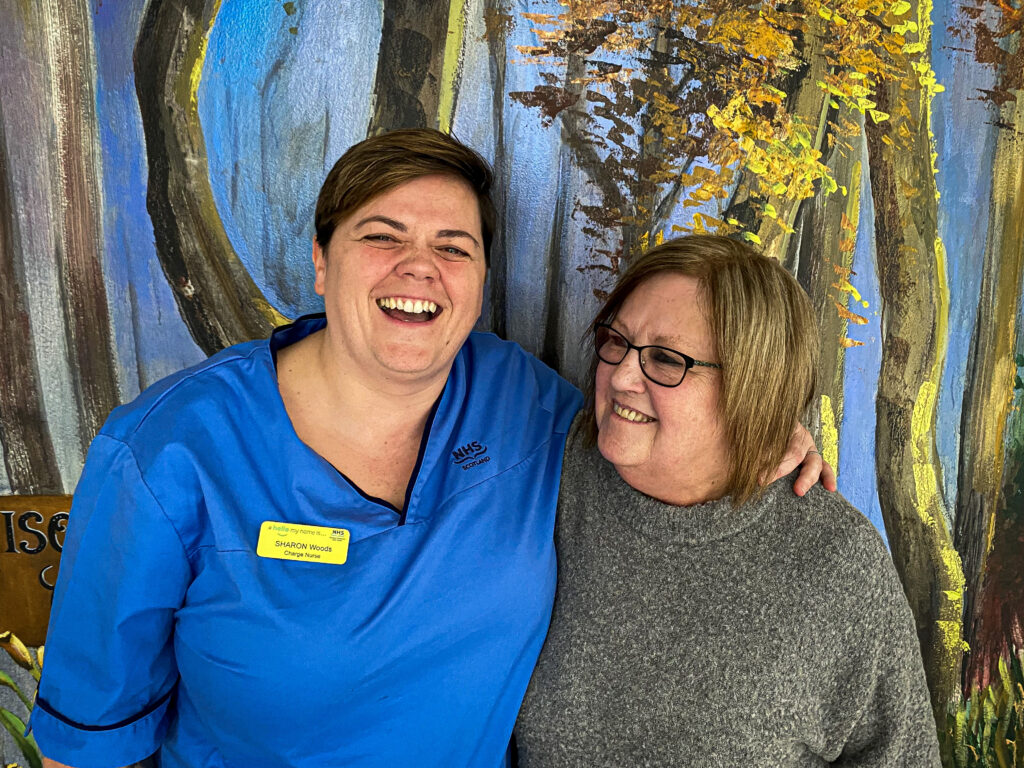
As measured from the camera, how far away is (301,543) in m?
1.31

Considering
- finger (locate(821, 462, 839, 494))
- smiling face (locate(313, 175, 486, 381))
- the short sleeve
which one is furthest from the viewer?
finger (locate(821, 462, 839, 494))

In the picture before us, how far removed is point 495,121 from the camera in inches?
67.7

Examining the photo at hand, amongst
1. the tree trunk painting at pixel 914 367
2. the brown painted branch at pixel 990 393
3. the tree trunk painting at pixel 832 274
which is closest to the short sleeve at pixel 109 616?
→ the tree trunk painting at pixel 832 274

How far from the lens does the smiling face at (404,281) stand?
1.37 m

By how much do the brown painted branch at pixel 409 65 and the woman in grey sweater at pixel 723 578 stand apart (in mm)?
670

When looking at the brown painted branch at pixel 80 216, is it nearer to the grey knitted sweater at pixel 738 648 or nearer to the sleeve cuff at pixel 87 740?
the sleeve cuff at pixel 87 740

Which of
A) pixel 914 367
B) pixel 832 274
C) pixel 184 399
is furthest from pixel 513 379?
pixel 914 367

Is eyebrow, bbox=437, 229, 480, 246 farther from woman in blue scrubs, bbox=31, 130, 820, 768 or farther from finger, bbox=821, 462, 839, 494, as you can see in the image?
finger, bbox=821, 462, 839, 494

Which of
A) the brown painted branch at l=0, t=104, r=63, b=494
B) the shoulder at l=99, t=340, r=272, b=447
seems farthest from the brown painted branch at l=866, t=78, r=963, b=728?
the brown painted branch at l=0, t=104, r=63, b=494

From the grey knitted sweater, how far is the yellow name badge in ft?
1.56

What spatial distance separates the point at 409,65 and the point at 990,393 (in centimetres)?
156

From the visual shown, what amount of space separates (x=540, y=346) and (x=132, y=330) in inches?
38.6

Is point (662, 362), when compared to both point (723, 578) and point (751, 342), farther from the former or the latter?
point (723, 578)

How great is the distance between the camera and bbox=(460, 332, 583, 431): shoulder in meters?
1.59
